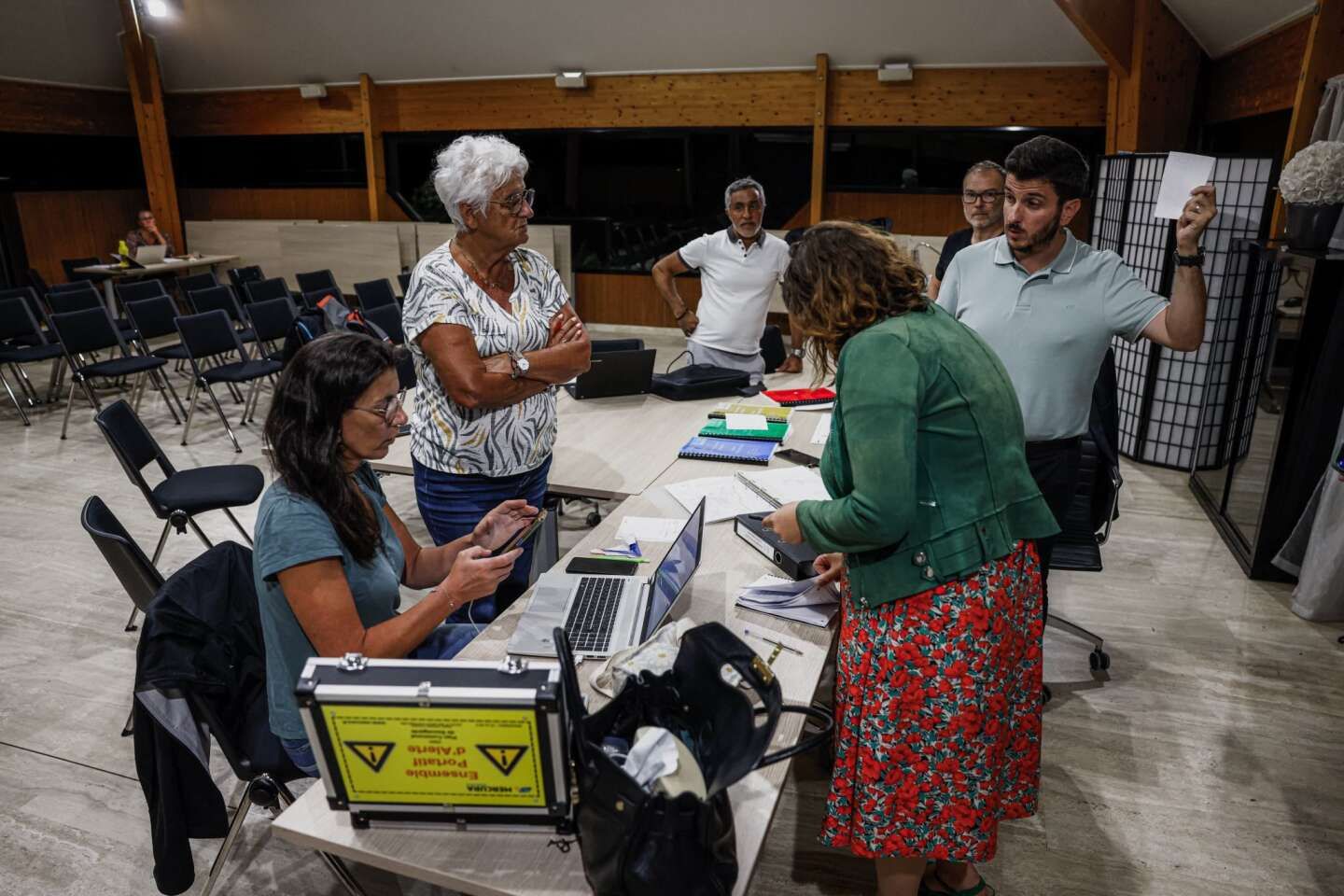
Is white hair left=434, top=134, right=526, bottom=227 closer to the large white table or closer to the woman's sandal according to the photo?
the large white table

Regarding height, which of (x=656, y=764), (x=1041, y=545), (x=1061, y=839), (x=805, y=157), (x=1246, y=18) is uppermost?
(x=1246, y=18)

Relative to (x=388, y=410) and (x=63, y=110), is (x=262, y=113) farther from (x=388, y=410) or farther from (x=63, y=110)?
(x=388, y=410)

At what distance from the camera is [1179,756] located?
2768 millimetres

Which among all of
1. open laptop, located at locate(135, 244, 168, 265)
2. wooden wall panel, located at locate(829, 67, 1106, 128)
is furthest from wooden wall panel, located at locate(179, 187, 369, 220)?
wooden wall panel, located at locate(829, 67, 1106, 128)

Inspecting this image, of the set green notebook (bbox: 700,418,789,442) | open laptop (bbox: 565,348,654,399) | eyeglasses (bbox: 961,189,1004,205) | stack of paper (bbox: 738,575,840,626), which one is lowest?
stack of paper (bbox: 738,575,840,626)

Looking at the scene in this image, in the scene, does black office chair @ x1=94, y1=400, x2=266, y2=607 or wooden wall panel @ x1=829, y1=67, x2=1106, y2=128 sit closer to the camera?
black office chair @ x1=94, y1=400, x2=266, y2=607

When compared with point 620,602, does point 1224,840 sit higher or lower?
lower

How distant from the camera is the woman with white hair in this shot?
2256 millimetres

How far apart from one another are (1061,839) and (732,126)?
7.84 meters

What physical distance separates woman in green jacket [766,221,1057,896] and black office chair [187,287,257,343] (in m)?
6.86

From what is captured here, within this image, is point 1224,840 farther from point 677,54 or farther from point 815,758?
point 677,54

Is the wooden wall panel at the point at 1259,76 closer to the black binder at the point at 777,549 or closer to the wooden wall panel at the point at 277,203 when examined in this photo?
the black binder at the point at 777,549

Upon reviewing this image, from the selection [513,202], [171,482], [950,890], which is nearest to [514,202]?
[513,202]

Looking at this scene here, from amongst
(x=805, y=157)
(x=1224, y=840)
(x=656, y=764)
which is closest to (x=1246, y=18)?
(x=805, y=157)
